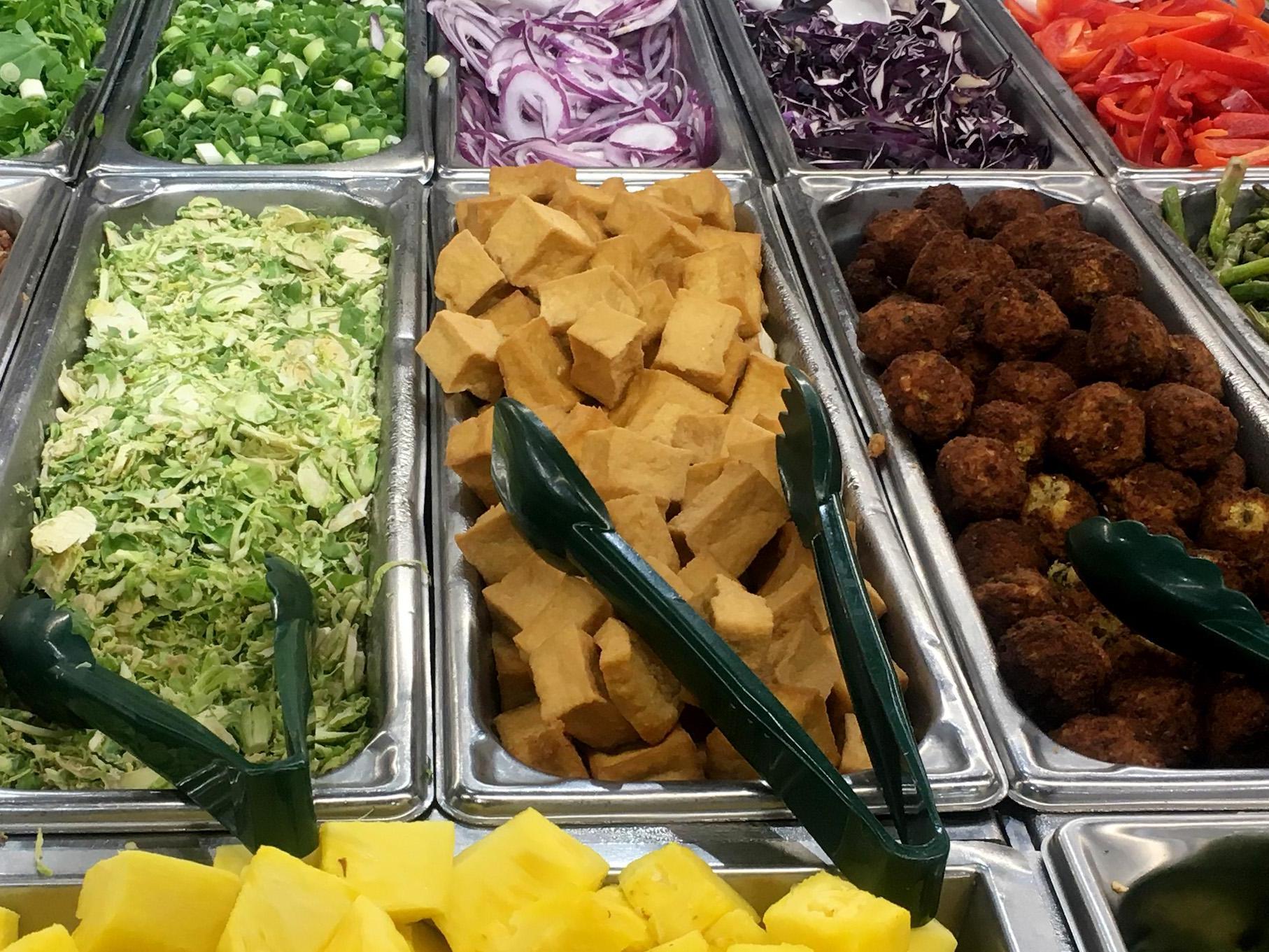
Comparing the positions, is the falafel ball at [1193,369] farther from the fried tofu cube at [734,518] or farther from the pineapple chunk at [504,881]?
the pineapple chunk at [504,881]

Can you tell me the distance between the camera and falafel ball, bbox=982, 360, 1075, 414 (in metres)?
1.90

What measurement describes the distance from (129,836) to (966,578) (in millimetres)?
1239

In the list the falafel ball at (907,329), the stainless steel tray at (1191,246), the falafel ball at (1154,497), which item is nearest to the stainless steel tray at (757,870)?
the falafel ball at (1154,497)

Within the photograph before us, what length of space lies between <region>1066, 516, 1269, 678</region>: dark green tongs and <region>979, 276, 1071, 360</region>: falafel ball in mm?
628

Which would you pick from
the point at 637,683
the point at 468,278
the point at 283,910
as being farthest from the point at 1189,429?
the point at 283,910

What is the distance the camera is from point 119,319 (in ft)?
6.79

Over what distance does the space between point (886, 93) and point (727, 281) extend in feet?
4.35

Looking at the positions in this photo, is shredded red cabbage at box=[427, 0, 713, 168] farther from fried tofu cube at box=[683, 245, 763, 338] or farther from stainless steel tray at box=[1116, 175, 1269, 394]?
stainless steel tray at box=[1116, 175, 1269, 394]

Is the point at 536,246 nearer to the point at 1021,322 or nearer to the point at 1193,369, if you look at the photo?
the point at 1021,322

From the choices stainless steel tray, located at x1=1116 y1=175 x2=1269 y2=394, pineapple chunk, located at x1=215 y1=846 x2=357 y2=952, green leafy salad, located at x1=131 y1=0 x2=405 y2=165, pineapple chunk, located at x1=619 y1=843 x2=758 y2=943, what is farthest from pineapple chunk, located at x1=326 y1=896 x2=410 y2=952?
green leafy salad, located at x1=131 y1=0 x2=405 y2=165

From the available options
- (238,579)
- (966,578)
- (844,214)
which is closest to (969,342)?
(966,578)

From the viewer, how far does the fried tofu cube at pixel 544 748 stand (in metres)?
1.39

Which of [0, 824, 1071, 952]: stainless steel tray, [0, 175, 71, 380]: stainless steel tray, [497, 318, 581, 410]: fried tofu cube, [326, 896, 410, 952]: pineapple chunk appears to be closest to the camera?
[326, 896, 410, 952]: pineapple chunk

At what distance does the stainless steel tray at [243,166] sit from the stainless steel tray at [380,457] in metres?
0.04
